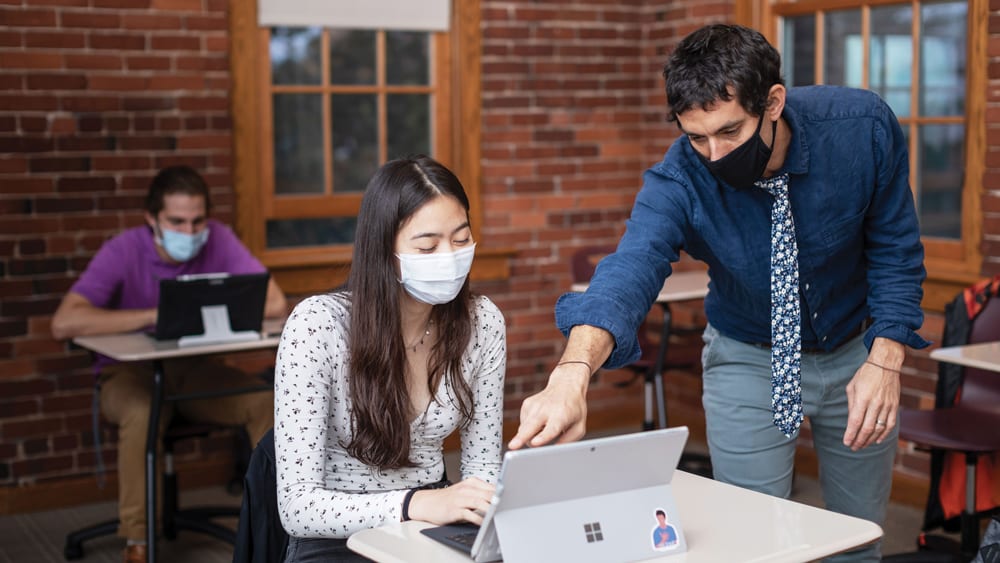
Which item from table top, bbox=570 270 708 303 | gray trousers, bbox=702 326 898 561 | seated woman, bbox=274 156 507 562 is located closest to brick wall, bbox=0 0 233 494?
table top, bbox=570 270 708 303

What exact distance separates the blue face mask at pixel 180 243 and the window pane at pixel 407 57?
138 centimetres

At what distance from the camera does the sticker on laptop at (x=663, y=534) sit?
170 centimetres

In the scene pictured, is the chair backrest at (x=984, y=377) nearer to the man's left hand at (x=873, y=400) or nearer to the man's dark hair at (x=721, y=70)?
the man's left hand at (x=873, y=400)

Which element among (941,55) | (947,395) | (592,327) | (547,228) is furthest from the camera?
(547,228)

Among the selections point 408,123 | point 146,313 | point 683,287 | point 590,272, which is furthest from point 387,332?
point 408,123

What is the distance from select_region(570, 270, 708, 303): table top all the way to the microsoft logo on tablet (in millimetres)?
2345

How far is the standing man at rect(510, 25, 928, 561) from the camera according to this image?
6.75 ft

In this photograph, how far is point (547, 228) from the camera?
539 centimetres

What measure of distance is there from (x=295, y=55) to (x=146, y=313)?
4.82 feet

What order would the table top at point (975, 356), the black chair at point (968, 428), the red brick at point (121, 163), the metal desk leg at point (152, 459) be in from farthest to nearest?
the red brick at point (121, 163) < the metal desk leg at point (152, 459) < the black chair at point (968, 428) < the table top at point (975, 356)

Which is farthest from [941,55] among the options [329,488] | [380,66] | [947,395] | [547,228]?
[329,488]

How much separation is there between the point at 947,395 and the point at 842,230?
1.67 m

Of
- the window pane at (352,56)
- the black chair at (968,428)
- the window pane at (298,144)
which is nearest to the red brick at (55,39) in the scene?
the window pane at (298,144)

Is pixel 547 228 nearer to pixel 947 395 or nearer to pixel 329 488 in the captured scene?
pixel 947 395
